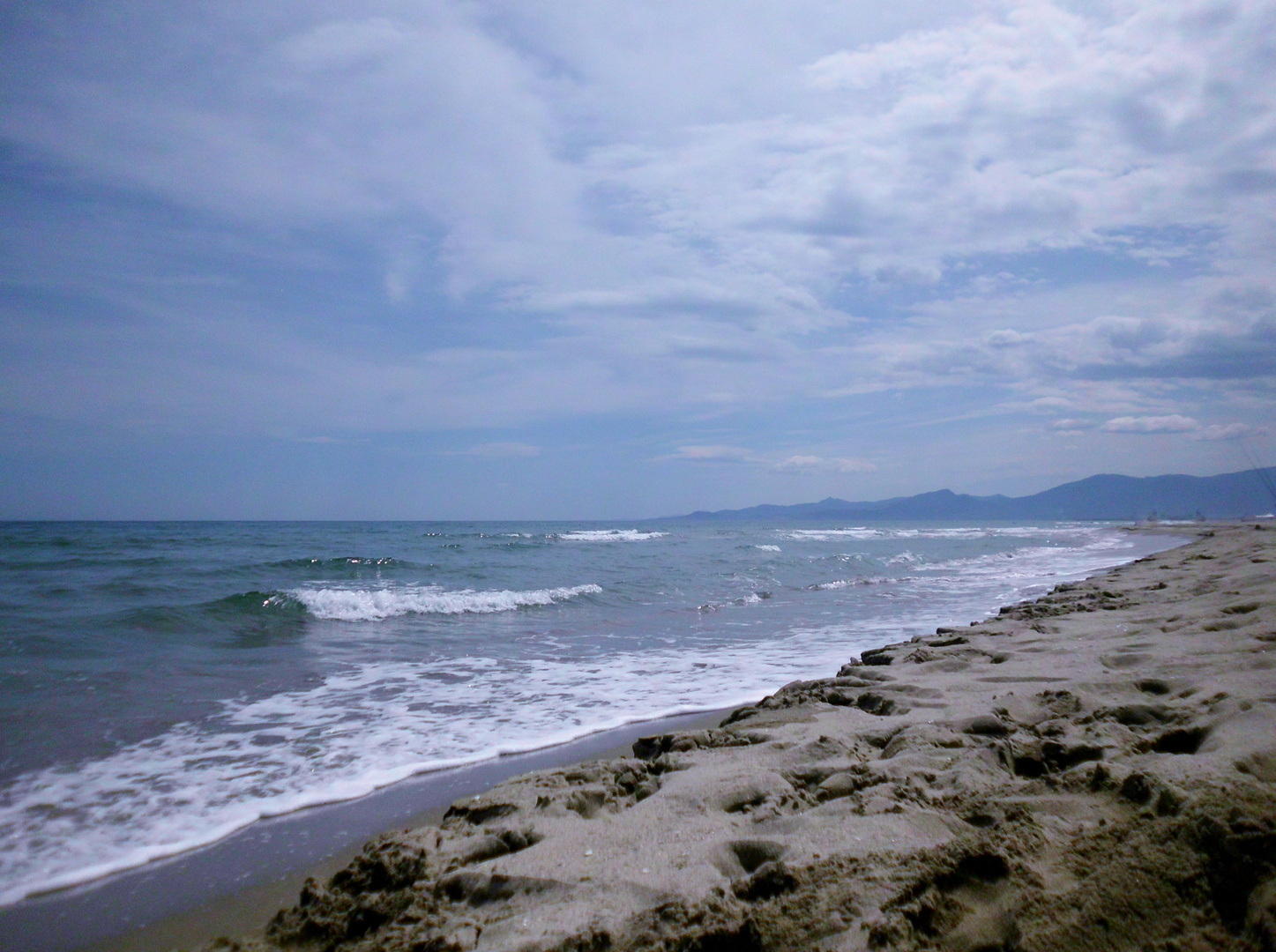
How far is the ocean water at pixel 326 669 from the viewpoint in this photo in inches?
141

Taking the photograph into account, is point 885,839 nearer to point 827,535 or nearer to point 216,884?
point 216,884

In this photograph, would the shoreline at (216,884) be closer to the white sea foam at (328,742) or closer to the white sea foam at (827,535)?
the white sea foam at (328,742)

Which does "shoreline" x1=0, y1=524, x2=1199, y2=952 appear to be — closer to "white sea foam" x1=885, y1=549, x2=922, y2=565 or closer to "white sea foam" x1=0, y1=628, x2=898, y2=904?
"white sea foam" x1=0, y1=628, x2=898, y2=904

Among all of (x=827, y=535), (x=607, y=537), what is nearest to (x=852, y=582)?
(x=607, y=537)

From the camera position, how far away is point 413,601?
477 inches

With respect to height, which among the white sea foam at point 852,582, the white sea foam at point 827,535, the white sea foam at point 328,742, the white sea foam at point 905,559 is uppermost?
the white sea foam at point 328,742

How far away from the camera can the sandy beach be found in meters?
1.68

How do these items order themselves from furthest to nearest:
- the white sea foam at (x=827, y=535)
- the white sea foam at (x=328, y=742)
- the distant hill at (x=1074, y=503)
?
the distant hill at (x=1074, y=503) < the white sea foam at (x=827, y=535) < the white sea foam at (x=328, y=742)

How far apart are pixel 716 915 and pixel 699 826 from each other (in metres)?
0.67

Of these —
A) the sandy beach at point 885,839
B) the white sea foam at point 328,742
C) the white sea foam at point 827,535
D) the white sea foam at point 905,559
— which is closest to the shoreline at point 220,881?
the white sea foam at point 328,742

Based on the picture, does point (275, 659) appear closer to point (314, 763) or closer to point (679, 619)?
point (314, 763)

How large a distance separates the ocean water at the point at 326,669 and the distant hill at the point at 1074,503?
301 ft

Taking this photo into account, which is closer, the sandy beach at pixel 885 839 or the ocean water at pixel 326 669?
the sandy beach at pixel 885 839

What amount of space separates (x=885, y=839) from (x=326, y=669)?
6.14m
